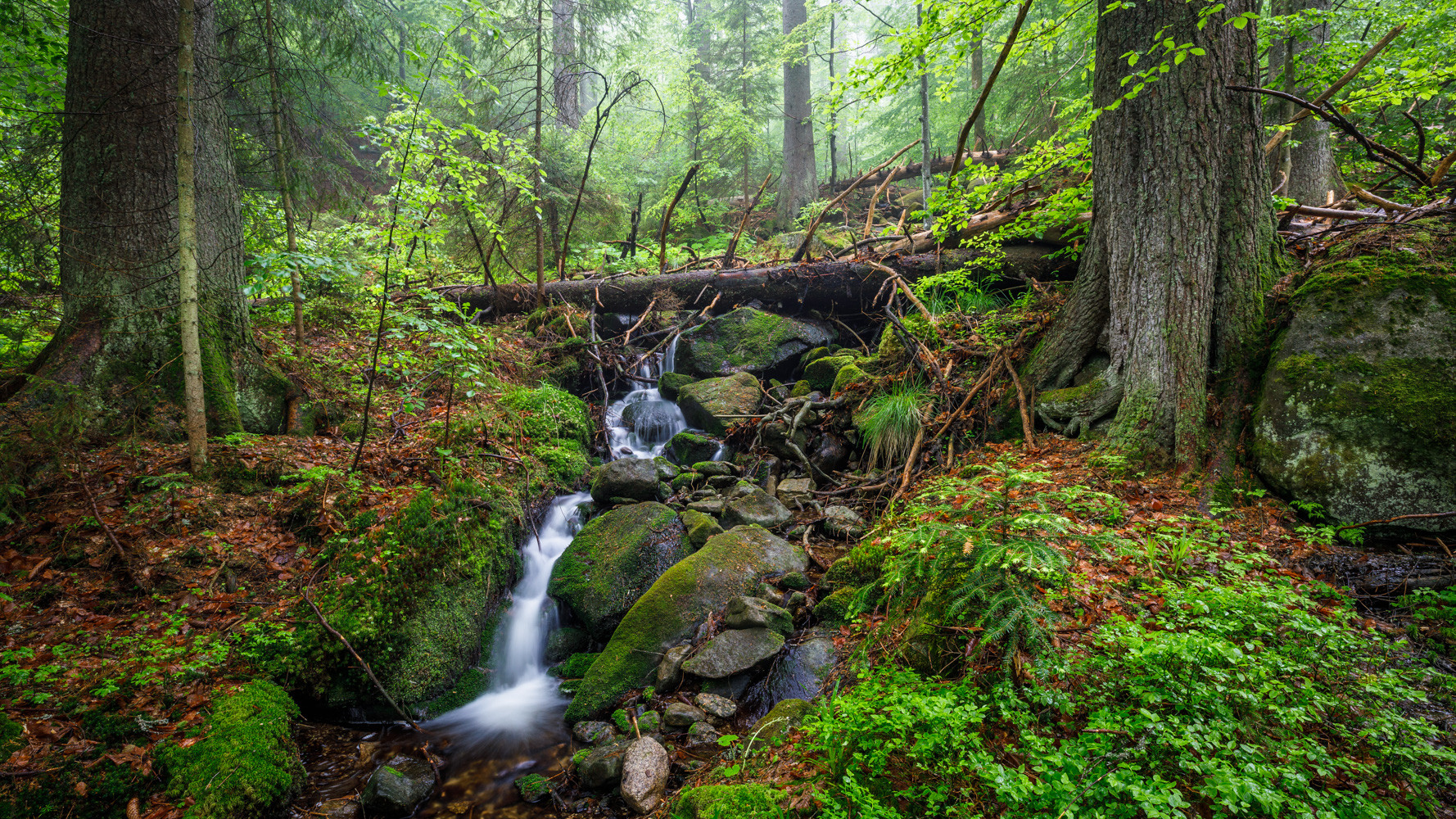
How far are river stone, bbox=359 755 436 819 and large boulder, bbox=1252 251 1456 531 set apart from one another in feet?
20.2

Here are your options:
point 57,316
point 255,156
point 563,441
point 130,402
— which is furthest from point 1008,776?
point 255,156

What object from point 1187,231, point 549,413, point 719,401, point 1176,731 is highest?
point 1187,231

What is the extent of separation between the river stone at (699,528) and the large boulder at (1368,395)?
4.44 meters

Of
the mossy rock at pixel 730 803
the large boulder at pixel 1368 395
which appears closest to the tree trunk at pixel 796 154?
the large boulder at pixel 1368 395

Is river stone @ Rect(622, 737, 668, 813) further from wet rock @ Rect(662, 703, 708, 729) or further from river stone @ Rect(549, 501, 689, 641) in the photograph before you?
river stone @ Rect(549, 501, 689, 641)

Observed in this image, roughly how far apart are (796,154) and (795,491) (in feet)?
40.1

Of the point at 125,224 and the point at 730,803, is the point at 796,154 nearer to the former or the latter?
the point at 125,224

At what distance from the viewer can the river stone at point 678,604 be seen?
14.4 ft

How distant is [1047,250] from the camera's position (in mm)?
7758

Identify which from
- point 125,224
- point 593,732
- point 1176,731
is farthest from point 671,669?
point 125,224

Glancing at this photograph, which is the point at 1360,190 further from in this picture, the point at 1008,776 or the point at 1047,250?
the point at 1008,776

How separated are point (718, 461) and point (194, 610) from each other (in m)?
5.20

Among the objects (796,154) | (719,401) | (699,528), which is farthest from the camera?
(796,154)

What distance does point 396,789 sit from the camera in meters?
3.51
